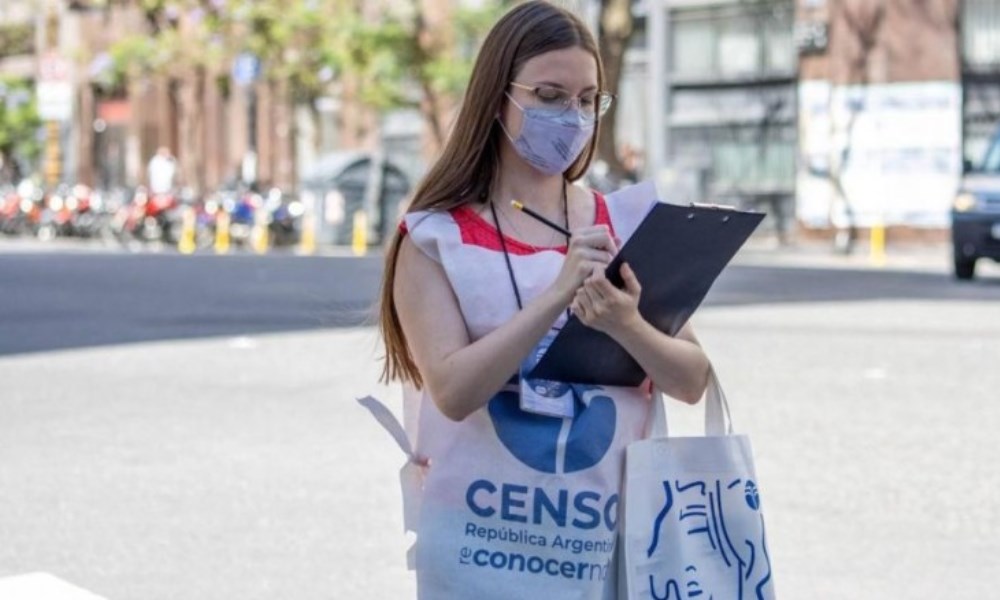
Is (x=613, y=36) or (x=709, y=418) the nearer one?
(x=709, y=418)

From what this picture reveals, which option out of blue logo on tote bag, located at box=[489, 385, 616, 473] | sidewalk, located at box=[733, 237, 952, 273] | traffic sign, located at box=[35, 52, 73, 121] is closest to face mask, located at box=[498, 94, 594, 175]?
blue logo on tote bag, located at box=[489, 385, 616, 473]

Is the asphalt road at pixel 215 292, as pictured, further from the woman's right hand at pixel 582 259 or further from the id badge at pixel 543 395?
the woman's right hand at pixel 582 259

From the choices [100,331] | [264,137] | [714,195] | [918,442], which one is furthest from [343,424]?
[264,137]

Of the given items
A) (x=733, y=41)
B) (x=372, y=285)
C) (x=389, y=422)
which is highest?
(x=389, y=422)

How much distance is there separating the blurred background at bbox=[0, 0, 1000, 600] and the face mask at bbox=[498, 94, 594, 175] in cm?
56

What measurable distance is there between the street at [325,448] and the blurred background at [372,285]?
3 cm

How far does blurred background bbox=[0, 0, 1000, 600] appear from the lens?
26.6 feet

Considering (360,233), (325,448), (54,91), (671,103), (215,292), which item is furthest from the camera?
(54,91)

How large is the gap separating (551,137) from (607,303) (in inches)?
11.4

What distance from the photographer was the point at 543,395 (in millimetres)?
3424

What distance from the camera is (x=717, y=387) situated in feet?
11.6

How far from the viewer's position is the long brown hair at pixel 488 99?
3471 mm

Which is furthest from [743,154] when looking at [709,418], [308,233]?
[709,418]

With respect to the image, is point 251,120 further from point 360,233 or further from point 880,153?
point 880,153
